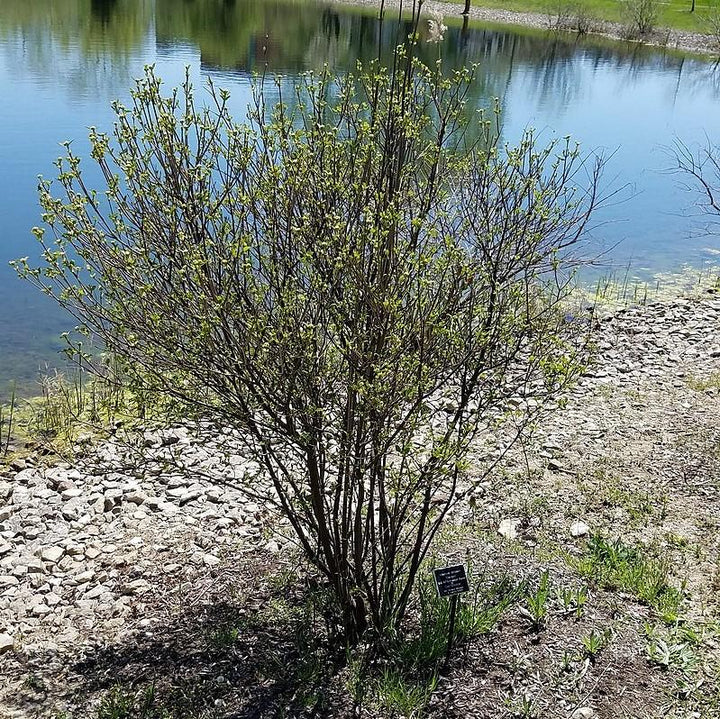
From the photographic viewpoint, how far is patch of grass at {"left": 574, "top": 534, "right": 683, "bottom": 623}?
4898mm

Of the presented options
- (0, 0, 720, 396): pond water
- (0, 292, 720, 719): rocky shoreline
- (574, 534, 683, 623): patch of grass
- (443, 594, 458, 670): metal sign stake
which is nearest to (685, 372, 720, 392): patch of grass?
(0, 292, 720, 719): rocky shoreline

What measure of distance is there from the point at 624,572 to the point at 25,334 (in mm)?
7960

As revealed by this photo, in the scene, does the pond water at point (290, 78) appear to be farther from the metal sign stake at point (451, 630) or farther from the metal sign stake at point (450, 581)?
the metal sign stake at point (451, 630)

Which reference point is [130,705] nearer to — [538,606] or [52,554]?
[52,554]

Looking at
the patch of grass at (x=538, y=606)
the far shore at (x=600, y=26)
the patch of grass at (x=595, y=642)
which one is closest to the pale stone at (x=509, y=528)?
the patch of grass at (x=538, y=606)

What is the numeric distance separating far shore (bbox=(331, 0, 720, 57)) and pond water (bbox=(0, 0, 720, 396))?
2.55 meters

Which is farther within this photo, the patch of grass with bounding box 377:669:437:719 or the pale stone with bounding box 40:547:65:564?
the pale stone with bounding box 40:547:65:564

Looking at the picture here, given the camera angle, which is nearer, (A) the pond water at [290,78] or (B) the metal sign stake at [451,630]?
(B) the metal sign stake at [451,630]

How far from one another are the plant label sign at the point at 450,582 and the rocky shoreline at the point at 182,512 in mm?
1095

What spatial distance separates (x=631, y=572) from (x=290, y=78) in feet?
64.4

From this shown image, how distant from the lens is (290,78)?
72.1ft

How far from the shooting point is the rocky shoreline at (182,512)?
4738 mm

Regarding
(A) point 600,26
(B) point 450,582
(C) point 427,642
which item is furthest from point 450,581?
(A) point 600,26

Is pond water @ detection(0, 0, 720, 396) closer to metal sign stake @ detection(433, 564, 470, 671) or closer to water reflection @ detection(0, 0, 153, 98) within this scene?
water reflection @ detection(0, 0, 153, 98)
